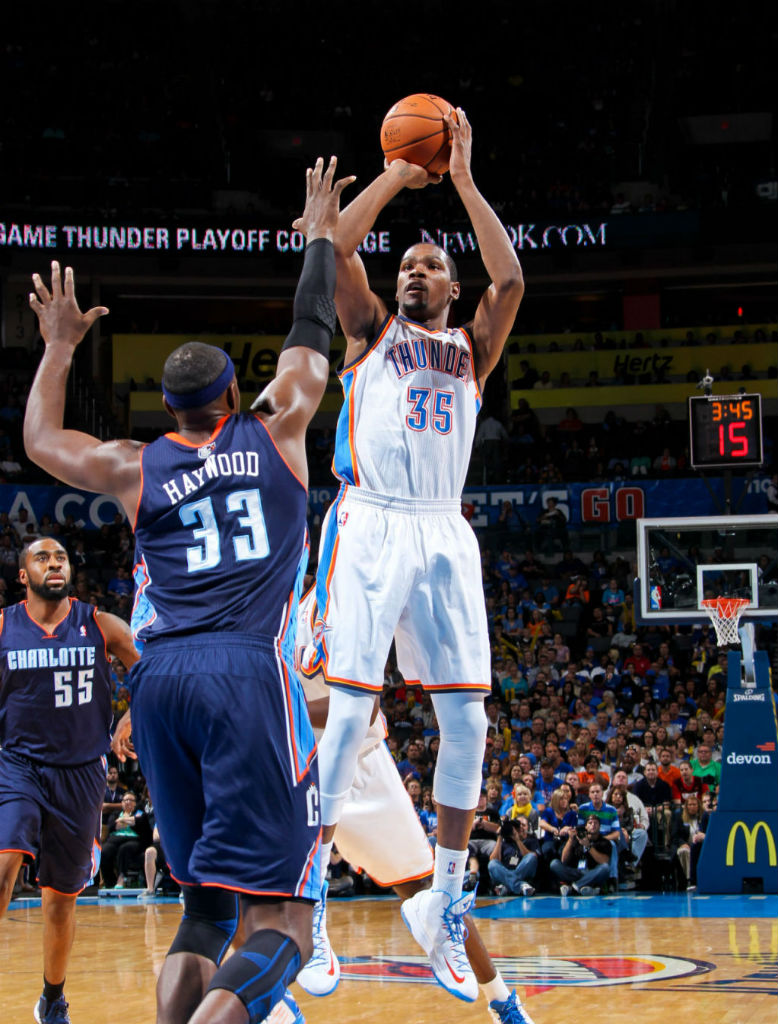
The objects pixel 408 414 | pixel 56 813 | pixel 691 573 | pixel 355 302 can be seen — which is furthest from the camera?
pixel 691 573

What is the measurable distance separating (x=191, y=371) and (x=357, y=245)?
162 centimetres

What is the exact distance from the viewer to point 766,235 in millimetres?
24859

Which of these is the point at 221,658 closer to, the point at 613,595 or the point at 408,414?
the point at 408,414

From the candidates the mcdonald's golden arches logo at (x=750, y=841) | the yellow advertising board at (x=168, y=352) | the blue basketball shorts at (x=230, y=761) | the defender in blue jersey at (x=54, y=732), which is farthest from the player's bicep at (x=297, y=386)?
the yellow advertising board at (x=168, y=352)

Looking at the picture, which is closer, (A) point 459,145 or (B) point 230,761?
(B) point 230,761

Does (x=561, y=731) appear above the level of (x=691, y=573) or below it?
below

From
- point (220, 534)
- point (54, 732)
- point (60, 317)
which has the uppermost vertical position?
point (60, 317)

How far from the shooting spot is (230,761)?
12.0 ft

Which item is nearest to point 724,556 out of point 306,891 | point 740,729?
point 740,729

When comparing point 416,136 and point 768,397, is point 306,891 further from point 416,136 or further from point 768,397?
point 768,397

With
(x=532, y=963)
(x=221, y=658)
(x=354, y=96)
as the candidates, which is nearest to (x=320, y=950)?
(x=221, y=658)

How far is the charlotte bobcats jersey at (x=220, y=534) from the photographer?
3836mm

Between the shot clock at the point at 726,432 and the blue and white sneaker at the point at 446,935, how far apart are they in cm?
949

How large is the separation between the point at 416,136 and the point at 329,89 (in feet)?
84.2
